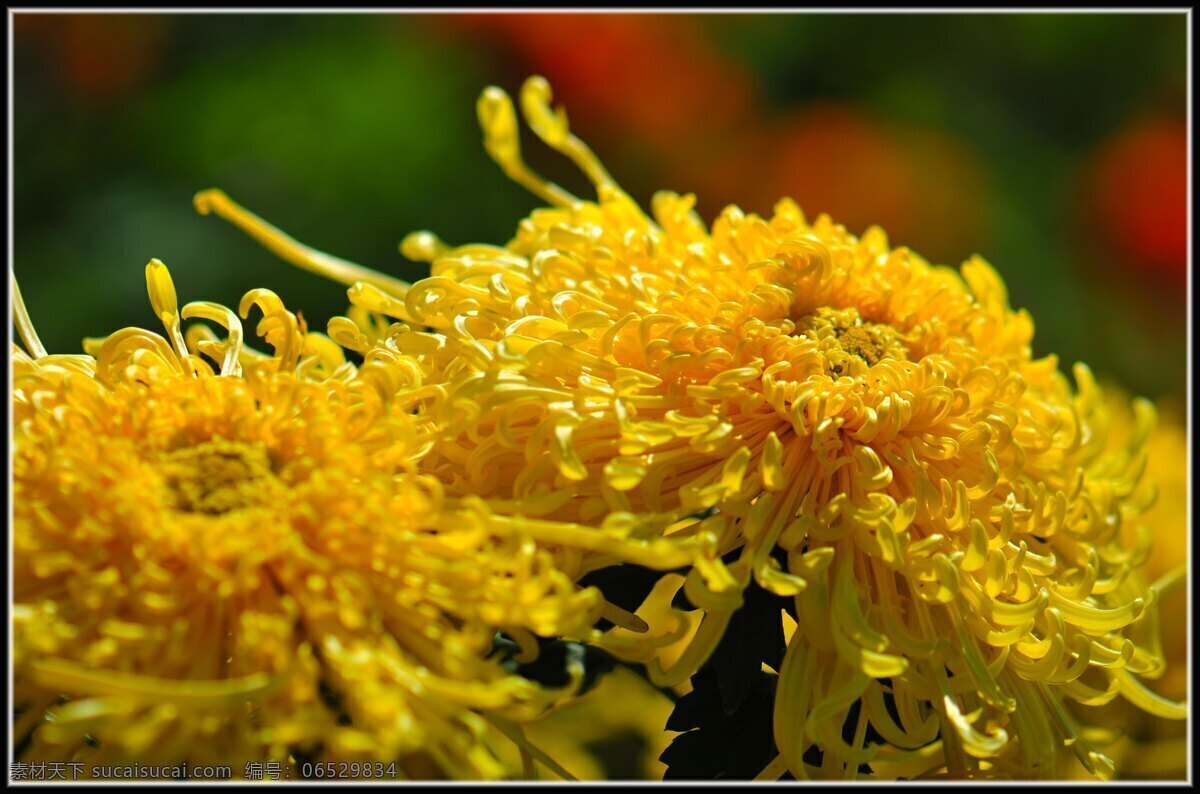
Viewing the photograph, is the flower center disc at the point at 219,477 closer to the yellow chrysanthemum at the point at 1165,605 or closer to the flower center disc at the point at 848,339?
the flower center disc at the point at 848,339

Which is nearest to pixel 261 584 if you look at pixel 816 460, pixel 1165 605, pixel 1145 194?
pixel 816 460

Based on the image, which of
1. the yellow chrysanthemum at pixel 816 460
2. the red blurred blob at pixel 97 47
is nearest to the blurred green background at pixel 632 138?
the red blurred blob at pixel 97 47

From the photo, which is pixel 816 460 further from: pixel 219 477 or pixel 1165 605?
pixel 1165 605

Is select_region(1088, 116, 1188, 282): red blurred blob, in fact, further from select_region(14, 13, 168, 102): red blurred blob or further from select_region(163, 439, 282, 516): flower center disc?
select_region(163, 439, 282, 516): flower center disc

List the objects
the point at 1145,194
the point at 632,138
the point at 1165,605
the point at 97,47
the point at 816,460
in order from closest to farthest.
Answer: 1. the point at 816,460
2. the point at 1165,605
3. the point at 97,47
4. the point at 632,138
5. the point at 1145,194

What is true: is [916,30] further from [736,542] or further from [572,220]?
[736,542]

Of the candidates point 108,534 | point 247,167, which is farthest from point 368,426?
point 247,167


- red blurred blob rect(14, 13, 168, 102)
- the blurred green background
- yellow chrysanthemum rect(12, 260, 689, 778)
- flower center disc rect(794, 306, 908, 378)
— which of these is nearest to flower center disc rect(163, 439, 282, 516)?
yellow chrysanthemum rect(12, 260, 689, 778)

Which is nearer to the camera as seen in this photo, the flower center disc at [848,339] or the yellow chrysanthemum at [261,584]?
the yellow chrysanthemum at [261,584]
